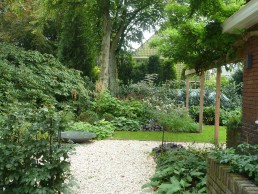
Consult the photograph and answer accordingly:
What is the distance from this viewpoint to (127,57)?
18812 millimetres

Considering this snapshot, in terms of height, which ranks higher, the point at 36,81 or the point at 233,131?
the point at 36,81

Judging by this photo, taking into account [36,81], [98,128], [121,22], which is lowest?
[98,128]

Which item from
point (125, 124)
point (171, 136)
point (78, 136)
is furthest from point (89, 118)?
point (171, 136)

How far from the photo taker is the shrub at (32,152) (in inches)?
136

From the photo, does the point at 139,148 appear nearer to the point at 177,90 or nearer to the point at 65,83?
the point at 65,83

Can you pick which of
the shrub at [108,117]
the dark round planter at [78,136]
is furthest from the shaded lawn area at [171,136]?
the dark round planter at [78,136]

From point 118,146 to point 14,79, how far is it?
461 centimetres

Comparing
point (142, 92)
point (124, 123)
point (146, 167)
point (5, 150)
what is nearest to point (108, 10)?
point (142, 92)

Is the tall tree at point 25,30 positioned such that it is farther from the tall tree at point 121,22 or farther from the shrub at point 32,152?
the shrub at point 32,152

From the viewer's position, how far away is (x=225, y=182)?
105 inches

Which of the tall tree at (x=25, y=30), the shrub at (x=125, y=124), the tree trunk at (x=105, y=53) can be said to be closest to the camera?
the shrub at (x=125, y=124)

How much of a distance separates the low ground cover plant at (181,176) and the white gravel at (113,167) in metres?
0.27

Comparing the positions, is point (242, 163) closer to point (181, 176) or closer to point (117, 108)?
point (181, 176)

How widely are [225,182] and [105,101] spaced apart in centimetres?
942
